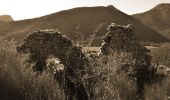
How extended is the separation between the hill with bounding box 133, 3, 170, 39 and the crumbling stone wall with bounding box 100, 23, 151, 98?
88192 millimetres

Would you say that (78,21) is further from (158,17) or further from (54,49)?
(54,49)

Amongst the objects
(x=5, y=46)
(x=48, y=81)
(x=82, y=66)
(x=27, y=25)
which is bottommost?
(x=27, y=25)

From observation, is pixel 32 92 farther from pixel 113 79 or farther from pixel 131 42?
pixel 131 42

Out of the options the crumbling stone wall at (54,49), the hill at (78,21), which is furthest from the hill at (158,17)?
the crumbling stone wall at (54,49)

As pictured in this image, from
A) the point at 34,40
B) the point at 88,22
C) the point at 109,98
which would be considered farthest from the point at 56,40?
the point at 88,22

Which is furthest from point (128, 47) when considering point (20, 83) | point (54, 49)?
point (20, 83)

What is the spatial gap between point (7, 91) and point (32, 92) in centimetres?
49

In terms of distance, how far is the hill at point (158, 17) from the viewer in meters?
109

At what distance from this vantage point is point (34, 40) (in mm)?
15320

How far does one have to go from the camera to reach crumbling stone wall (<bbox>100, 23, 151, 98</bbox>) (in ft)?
56.4

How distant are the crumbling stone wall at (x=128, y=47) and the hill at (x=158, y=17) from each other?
88.2m

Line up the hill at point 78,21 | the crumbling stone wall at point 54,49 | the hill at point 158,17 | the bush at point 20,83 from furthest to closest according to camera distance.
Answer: the hill at point 158,17 → the hill at point 78,21 → the crumbling stone wall at point 54,49 → the bush at point 20,83

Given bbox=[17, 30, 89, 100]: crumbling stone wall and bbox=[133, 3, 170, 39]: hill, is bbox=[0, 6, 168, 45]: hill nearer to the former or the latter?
bbox=[133, 3, 170, 39]: hill

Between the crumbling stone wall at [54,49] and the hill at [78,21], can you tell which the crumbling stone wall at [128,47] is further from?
the hill at [78,21]
